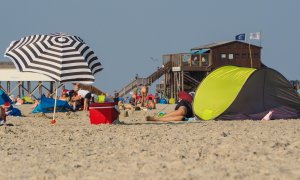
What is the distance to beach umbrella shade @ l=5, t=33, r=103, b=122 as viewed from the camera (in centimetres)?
1306

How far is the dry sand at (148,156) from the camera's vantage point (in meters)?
6.40

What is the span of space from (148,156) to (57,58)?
585 cm

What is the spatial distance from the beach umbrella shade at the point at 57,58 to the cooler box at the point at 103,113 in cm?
61

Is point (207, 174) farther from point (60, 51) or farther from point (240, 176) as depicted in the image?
point (60, 51)

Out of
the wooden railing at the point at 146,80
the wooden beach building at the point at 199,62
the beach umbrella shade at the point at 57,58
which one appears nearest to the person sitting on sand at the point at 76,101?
the beach umbrella shade at the point at 57,58

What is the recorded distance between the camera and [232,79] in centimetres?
1670

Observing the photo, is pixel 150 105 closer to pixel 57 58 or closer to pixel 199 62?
pixel 57 58

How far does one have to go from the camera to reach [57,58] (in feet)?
43.0

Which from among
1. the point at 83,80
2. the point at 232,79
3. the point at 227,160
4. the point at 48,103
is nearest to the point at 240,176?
the point at 227,160

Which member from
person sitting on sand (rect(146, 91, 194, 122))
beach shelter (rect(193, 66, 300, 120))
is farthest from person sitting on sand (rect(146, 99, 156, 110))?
person sitting on sand (rect(146, 91, 194, 122))

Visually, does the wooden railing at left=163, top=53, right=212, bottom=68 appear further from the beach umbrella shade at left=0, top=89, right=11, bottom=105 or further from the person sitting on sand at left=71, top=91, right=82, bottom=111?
the beach umbrella shade at left=0, top=89, right=11, bottom=105

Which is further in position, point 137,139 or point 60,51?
point 60,51

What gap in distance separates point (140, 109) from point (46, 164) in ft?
55.5

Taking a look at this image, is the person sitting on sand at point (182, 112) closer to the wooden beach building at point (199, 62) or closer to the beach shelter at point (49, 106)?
the beach shelter at point (49, 106)
